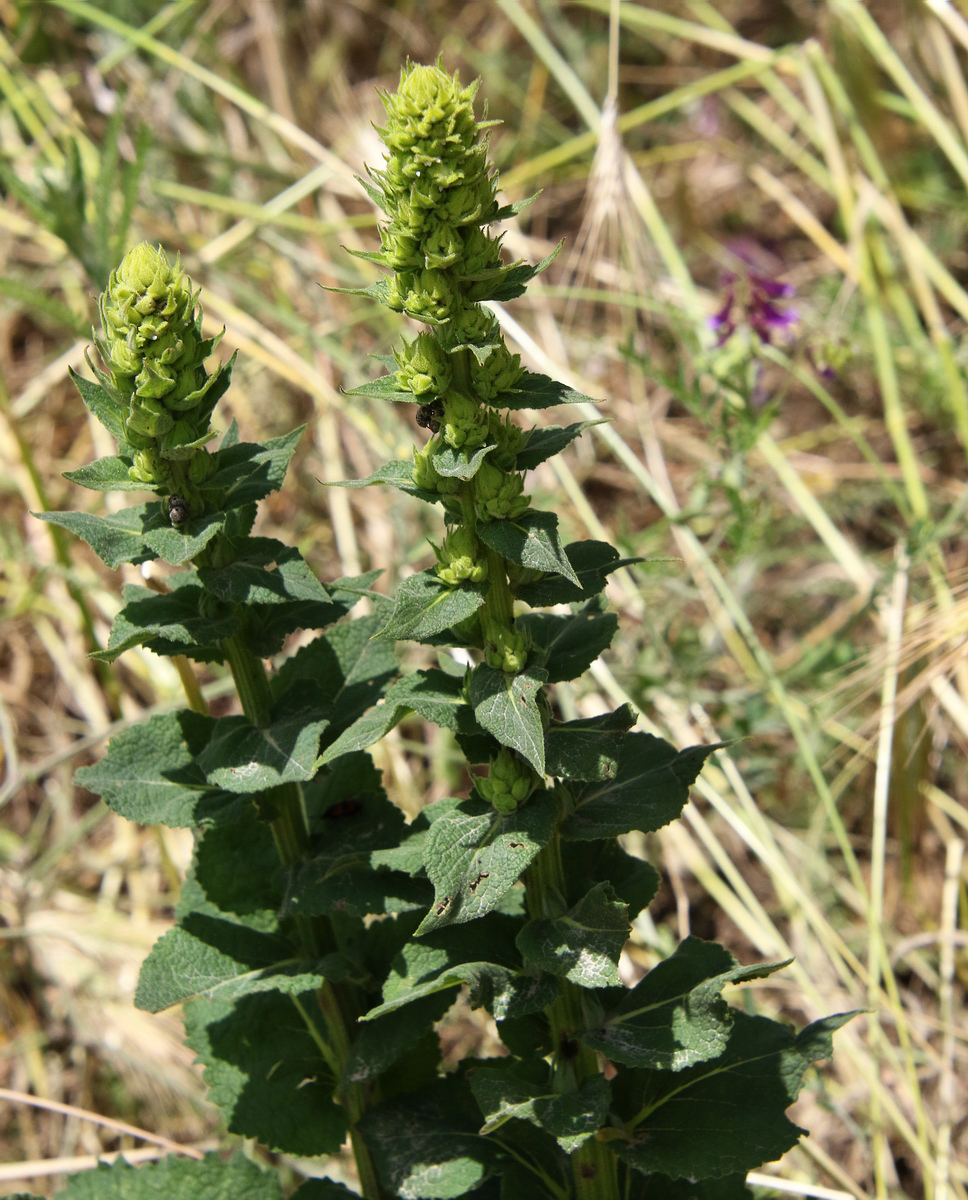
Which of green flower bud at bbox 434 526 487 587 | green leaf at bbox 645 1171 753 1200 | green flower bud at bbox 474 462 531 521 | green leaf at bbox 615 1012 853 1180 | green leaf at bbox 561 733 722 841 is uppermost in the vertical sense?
green flower bud at bbox 474 462 531 521

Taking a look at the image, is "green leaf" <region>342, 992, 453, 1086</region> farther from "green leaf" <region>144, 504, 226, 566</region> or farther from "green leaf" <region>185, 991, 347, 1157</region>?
"green leaf" <region>144, 504, 226, 566</region>

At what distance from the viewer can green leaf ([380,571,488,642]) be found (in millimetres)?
1319

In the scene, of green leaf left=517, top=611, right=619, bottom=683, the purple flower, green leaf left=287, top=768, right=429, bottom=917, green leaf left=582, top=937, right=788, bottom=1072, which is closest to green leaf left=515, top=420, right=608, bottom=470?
green leaf left=517, top=611, right=619, bottom=683

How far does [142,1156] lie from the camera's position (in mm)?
2523

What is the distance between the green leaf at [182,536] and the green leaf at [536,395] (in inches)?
14.4

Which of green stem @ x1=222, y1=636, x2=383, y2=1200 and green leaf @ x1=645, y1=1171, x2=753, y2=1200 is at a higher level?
green stem @ x1=222, y1=636, x2=383, y2=1200

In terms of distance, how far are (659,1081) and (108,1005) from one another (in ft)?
5.28

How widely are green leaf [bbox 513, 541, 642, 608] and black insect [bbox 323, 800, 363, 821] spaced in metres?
0.45

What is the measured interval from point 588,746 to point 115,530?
25.1 inches

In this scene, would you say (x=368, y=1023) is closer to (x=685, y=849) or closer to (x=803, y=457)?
(x=685, y=849)

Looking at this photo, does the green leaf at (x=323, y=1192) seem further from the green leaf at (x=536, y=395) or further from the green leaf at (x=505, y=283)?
the green leaf at (x=505, y=283)

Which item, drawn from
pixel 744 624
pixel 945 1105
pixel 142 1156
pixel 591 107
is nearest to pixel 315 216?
pixel 591 107

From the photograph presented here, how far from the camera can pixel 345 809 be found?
170cm

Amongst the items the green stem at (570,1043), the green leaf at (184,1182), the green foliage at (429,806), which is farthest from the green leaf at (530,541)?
the green leaf at (184,1182)
